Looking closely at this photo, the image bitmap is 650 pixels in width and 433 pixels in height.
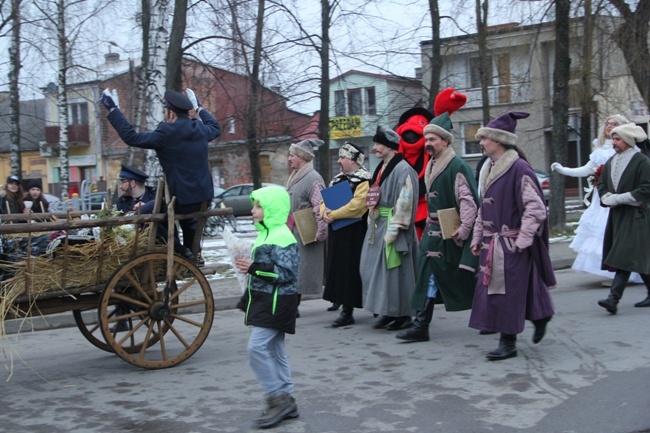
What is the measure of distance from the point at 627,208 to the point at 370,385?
4.04 meters

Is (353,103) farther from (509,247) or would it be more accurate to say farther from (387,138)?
(509,247)

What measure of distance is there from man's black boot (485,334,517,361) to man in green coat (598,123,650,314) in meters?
2.04

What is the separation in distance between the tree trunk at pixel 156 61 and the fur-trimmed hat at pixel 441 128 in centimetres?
569

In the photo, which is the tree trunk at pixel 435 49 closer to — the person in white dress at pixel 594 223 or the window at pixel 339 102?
the window at pixel 339 102

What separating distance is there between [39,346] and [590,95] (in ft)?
47.6

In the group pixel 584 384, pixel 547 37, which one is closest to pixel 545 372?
pixel 584 384

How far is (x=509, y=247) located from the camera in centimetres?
607

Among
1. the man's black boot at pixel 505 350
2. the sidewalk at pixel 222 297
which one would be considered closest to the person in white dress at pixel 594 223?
the sidewalk at pixel 222 297

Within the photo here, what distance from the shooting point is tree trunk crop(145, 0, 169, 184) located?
457 inches

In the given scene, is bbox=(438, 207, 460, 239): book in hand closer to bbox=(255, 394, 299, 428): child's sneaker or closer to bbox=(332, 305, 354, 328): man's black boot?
bbox=(332, 305, 354, 328): man's black boot

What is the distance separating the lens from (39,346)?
7.54 metres

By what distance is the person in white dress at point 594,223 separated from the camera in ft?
30.5

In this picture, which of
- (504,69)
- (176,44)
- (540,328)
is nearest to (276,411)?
(540,328)

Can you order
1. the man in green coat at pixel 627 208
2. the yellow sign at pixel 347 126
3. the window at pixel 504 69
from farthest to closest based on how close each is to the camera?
the yellow sign at pixel 347 126
the window at pixel 504 69
the man in green coat at pixel 627 208
